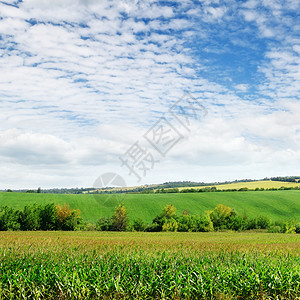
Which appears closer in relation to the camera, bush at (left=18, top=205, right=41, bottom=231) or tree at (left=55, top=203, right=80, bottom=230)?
bush at (left=18, top=205, right=41, bottom=231)

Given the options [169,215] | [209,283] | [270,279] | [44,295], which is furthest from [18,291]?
[169,215]

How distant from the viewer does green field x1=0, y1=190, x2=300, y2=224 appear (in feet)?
319

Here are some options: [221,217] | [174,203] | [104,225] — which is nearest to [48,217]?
[104,225]

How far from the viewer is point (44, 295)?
1138cm

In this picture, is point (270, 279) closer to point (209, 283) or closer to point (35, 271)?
point (209, 283)

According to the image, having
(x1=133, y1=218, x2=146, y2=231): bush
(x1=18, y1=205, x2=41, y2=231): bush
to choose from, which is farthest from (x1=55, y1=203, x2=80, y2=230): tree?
(x1=133, y1=218, x2=146, y2=231): bush

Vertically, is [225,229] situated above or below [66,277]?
below

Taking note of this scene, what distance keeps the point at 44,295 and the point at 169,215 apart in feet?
239

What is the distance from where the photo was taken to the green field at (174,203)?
97125 mm

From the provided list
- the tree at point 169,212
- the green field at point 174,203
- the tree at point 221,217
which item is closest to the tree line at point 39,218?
the green field at point 174,203

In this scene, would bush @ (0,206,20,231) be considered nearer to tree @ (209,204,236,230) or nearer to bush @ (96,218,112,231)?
bush @ (96,218,112,231)

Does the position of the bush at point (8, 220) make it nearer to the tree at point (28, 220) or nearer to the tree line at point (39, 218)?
the tree line at point (39, 218)

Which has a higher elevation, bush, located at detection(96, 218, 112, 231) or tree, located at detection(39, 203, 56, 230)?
tree, located at detection(39, 203, 56, 230)

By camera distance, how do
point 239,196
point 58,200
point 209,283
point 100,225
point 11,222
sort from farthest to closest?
1. point 239,196
2. point 58,200
3. point 100,225
4. point 11,222
5. point 209,283
